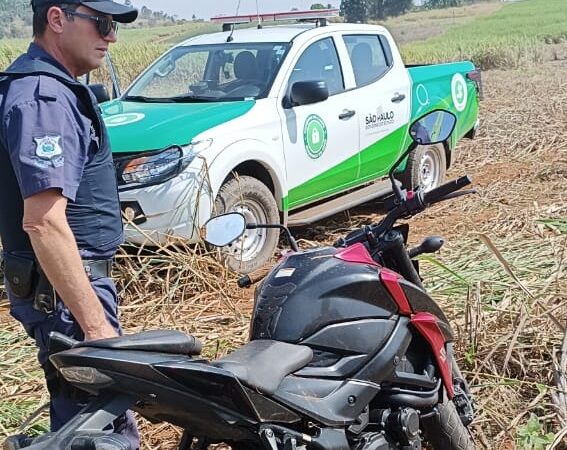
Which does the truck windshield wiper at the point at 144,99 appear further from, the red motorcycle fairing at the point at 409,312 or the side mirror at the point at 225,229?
the red motorcycle fairing at the point at 409,312

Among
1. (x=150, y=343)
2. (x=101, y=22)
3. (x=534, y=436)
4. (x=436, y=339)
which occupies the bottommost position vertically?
(x=534, y=436)

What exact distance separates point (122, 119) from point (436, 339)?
13.0ft

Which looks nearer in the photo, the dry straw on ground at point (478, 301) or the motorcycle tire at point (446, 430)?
the motorcycle tire at point (446, 430)

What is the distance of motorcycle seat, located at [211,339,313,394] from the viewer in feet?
6.85

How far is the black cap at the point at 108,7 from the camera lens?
261 centimetres

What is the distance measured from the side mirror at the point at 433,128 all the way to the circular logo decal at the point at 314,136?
3660mm

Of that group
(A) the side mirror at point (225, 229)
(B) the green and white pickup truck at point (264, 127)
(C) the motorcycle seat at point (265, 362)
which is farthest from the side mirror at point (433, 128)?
(B) the green and white pickup truck at point (264, 127)

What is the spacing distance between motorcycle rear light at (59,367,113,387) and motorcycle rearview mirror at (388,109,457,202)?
1250mm

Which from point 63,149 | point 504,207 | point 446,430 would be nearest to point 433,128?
point 446,430

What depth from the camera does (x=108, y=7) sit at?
2.70 meters

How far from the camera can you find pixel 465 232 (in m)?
6.71

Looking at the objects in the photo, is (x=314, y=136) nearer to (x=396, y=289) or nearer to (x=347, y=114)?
(x=347, y=114)

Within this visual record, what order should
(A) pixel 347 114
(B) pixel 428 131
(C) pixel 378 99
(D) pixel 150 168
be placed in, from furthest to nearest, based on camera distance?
(C) pixel 378 99
(A) pixel 347 114
(D) pixel 150 168
(B) pixel 428 131

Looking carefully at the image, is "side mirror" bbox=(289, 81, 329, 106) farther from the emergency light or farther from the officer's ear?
the officer's ear
